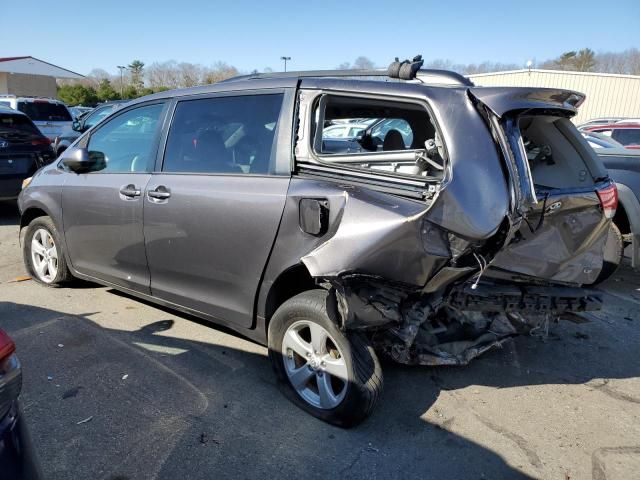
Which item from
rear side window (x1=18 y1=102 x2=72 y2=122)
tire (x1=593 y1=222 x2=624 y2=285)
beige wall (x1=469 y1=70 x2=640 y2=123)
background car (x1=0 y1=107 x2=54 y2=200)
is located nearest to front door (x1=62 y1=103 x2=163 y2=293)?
background car (x1=0 y1=107 x2=54 y2=200)

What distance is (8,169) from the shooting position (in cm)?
775

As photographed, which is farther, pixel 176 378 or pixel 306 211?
pixel 176 378

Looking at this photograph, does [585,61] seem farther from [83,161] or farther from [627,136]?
[83,161]

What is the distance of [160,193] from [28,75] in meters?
44.6

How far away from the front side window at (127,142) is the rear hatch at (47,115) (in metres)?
10.1

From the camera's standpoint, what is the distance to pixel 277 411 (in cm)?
→ 303

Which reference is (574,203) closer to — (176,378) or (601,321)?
(601,321)

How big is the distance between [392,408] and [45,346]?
2559 mm

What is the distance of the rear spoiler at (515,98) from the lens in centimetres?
259

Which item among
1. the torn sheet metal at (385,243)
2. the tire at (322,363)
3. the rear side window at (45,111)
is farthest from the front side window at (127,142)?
the rear side window at (45,111)

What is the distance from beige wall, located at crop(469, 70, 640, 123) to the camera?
94.5ft

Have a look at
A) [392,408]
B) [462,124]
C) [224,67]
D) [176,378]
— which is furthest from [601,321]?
[224,67]

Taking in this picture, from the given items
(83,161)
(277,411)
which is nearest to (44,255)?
(83,161)

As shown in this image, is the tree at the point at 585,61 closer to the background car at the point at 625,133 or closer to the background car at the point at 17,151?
the background car at the point at 625,133
